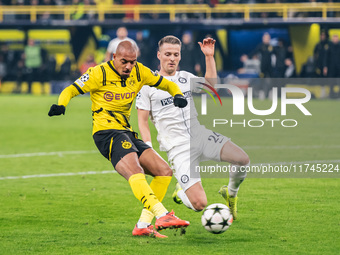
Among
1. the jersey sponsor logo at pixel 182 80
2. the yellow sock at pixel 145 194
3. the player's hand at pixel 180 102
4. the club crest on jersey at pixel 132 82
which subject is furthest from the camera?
the jersey sponsor logo at pixel 182 80

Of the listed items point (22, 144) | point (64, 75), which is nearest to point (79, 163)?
point (22, 144)

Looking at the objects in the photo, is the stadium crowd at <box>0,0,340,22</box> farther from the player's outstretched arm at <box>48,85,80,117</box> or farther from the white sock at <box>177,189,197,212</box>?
the player's outstretched arm at <box>48,85,80,117</box>

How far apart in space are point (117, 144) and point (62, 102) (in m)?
Result: 0.72

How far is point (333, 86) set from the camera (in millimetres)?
28562

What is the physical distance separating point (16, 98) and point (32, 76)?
2.85 meters

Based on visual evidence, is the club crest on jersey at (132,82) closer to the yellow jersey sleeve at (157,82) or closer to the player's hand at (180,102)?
the yellow jersey sleeve at (157,82)

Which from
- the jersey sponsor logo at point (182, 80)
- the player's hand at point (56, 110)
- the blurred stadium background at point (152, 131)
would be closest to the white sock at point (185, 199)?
the blurred stadium background at point (152, 131)

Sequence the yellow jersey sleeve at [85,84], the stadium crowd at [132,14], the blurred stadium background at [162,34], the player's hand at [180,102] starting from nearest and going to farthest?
the yellow jersey sleeve at [85,84] → the player's hand at [180,102] → the blurred stadium background at [162,34] → the stadium crowd at [132,14]

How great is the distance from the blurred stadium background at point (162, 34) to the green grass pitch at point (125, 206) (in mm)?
12587

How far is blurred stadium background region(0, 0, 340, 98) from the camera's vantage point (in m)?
30.0

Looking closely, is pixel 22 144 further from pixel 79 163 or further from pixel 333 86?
pixel 333 86

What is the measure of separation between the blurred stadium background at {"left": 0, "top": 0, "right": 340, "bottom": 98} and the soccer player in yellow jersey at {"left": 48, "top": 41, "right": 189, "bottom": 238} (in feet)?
68.0

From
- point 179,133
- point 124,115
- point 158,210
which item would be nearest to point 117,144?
point 124,115

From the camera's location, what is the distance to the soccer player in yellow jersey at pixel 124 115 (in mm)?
7250
